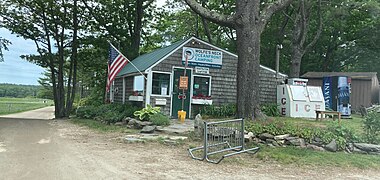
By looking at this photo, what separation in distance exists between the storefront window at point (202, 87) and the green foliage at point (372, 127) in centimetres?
697

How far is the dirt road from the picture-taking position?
17.6 feet

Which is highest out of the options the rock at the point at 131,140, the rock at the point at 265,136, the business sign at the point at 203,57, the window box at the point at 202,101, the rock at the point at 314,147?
the business sign at the point at 203,57

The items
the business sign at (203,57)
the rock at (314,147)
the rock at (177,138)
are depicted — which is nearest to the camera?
the rock at (314,147)

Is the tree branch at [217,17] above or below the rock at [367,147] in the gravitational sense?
above

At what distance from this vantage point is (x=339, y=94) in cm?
1577

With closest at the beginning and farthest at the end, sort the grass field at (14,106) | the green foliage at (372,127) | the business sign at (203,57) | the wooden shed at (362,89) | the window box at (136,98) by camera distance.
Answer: the green foliage at (372,127)
the window box at (136,98)
the business sign at (203,57)
the wooden shed at (362,89)
the grass field at (14,106)

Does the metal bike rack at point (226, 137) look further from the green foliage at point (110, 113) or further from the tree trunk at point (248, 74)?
the green foliage at point (110, 113)

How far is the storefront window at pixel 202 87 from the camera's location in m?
14.4

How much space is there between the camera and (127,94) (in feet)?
54.4

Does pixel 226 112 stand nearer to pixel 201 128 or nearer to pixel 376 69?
pixel 201 128

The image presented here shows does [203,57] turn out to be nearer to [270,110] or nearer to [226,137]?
[270,110]

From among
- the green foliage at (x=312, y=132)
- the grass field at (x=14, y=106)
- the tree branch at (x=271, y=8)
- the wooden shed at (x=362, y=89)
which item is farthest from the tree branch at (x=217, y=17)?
the grass field at (x=14, y=106)

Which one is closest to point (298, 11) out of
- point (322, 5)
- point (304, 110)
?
point (322, 5)

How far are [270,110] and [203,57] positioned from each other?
141 inches
